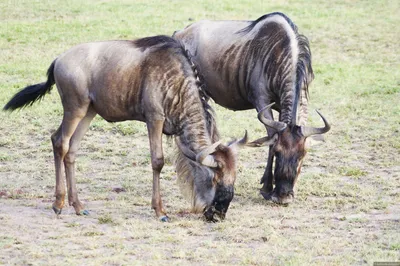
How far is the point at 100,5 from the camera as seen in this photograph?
75.2 feet

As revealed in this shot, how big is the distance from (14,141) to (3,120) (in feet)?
3.90

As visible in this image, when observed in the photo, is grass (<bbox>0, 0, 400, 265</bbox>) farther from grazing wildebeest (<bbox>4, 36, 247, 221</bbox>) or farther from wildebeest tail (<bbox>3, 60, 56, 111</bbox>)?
wildebeest tail (<bbox>3, 60, 56, 111</bbox>)

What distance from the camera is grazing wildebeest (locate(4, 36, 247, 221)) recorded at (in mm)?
8727

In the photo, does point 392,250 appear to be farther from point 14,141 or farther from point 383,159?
point 14,141

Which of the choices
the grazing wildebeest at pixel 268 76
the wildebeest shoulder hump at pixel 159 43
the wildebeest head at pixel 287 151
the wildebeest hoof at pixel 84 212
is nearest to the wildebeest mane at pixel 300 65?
the grazing wildebeest at pixel 268 76

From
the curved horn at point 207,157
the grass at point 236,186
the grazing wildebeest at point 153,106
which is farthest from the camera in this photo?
the grazing wildebeest at point 153,106

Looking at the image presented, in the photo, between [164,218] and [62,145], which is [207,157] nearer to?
[164,218]

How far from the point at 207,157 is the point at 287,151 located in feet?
3.78

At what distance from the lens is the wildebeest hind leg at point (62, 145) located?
9156 mm

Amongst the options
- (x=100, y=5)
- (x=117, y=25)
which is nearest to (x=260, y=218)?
(x=117, y=25)

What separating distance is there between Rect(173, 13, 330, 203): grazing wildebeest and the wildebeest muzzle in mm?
848

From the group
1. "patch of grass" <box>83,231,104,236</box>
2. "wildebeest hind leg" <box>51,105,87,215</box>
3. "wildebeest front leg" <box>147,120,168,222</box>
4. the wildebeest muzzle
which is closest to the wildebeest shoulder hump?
"wildebeest front leg" <box>147,120,168,222</box>

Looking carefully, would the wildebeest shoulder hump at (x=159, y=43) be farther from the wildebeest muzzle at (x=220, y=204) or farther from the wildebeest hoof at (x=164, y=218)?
the wildebeest hoof at (x=164, y=218)

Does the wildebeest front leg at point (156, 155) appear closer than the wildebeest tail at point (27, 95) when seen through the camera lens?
Yes
